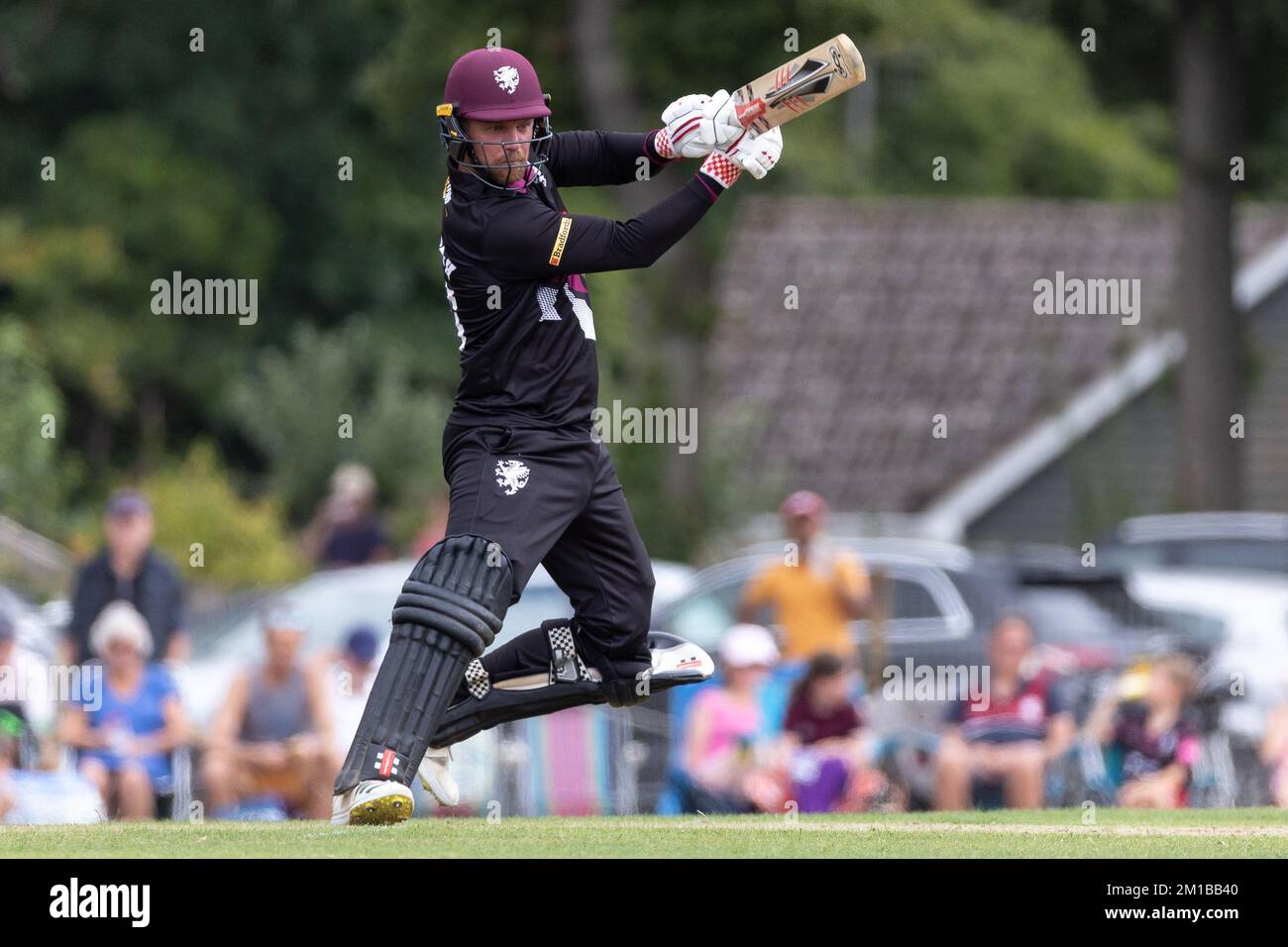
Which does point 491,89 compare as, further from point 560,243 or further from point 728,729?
point 728,729

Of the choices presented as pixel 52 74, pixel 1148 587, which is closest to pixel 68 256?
pixel 52 74

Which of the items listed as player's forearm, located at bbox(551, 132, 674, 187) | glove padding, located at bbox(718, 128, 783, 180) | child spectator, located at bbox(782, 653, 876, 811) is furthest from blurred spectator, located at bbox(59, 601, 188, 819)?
glove padding, located at bbox(718, 128, 783, 180)

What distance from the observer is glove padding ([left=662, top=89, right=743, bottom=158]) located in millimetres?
7027

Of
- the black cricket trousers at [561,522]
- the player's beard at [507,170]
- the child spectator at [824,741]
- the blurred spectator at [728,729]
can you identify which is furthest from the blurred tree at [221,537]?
the player's beard at [507,170]

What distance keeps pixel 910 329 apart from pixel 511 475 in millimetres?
20910

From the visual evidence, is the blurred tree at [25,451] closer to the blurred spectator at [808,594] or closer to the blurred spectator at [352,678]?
the blurred spectator at [352,678]

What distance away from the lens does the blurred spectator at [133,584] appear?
12.3 m

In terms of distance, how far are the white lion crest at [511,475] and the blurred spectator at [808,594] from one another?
606cm

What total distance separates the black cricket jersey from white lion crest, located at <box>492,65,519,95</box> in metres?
0.32

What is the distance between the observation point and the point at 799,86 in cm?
706

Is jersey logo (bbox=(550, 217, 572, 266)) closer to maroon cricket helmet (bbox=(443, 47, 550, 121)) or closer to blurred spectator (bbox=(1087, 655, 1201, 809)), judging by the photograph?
maroon cricket helmet (bbox=(443, 47, 550, 121))

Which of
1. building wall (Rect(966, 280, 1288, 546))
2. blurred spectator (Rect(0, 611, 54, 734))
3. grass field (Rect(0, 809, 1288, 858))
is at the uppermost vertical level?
building wall (Rect(966, 280, 1288, 546))
